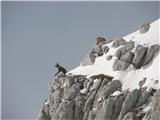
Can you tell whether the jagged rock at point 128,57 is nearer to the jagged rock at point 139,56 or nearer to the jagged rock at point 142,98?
the jagged rock at point 139,56

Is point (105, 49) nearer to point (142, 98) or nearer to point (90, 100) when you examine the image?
point (90, 100)

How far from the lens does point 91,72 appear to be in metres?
83.9

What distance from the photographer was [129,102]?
66.8 metres

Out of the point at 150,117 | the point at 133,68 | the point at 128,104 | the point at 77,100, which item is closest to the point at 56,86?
the point at 77,100

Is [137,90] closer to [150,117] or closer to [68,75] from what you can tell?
[150,117]

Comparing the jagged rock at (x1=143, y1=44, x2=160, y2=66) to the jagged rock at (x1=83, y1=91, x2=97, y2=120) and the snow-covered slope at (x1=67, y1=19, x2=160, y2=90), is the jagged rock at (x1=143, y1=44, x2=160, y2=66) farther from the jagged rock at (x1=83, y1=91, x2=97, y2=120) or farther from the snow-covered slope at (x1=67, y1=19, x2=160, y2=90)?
the jagged rock at (x1=83, y1=91, x2=97, y2=120)

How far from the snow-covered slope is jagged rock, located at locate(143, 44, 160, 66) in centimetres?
95

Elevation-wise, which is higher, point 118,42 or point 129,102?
point 118,42

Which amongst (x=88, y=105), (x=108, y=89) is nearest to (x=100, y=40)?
(x=108, y=89)

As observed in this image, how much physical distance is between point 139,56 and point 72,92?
14840 mm

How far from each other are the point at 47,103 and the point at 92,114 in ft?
54.8

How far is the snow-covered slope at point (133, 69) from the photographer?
7350 cm

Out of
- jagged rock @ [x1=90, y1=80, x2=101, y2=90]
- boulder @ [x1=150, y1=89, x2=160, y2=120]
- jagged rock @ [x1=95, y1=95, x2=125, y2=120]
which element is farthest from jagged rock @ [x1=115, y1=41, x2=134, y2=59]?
boulder @ [x1=150, y1=89, x2=160, y2=120]

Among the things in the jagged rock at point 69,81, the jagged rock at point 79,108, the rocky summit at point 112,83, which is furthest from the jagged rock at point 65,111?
the jagged rock at point 69,81
